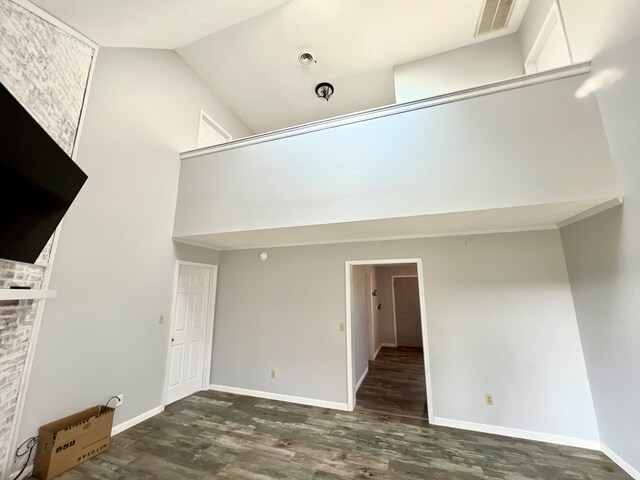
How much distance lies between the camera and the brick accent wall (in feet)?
6.51

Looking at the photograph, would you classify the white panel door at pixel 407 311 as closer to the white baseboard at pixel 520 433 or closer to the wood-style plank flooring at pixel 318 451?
the wood-style plank flooring at pixel 318 451

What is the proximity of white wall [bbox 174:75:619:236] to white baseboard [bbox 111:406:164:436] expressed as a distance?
239cm

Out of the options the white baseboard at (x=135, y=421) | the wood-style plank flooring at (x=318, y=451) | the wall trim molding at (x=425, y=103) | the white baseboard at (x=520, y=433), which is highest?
the wall trim molding at (x=425, y=103)

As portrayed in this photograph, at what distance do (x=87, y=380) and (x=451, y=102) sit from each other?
4.73 meters

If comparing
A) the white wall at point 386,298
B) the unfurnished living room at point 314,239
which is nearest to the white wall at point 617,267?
the unfurnished living room at point 314,239

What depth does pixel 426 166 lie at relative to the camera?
105 inches

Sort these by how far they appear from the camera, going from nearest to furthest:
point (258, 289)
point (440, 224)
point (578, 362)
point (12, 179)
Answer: point (12, 179) < point (578, 362) < point (440, 224) < point (258, 289)

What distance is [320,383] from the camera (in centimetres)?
378

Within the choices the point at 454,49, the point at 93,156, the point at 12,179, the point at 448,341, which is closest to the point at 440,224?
the point at 448,341

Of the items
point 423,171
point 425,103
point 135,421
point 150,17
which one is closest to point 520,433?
point 423,171

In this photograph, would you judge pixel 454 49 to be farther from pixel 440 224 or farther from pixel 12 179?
pixel 12 179

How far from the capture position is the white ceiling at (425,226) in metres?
2.50

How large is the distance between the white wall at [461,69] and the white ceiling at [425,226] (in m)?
2.25

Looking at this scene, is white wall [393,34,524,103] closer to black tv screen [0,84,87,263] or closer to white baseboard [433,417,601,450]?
black tv screen [0,84,87,263]
